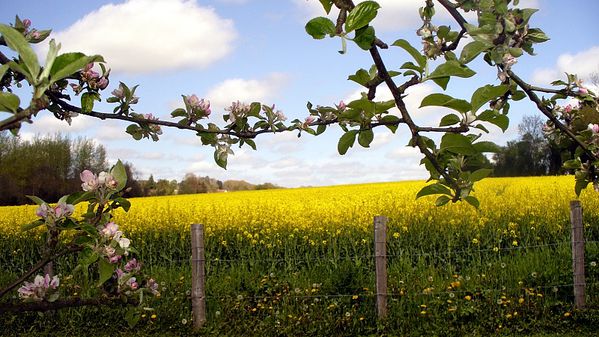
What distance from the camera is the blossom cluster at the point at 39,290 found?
1.50 metres

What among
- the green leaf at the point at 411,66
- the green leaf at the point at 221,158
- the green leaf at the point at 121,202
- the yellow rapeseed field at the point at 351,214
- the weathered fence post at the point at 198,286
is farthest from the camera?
the yellow rapeseed field at the point at 351,214

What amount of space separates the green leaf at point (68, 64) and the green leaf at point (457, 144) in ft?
1.95

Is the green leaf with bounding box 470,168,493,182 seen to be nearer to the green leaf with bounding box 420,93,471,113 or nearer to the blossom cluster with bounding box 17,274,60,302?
the green leaf with bounding box 420,93,471,113

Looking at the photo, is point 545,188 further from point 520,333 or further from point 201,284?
point 201,284

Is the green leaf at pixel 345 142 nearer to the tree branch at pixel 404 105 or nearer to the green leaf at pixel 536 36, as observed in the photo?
the tree branch at pixel 404 105

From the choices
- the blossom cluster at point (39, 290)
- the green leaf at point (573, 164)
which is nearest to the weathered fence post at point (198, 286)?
the blossom cluster at point (39, 290)

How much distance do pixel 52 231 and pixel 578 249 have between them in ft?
22.2

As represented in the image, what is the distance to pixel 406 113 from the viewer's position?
108cm

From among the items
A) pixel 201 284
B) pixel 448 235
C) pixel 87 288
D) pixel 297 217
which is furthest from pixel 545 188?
pixel 87 288

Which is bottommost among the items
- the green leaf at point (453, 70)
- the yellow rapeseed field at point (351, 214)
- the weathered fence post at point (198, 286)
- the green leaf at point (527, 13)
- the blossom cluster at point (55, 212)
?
the weathered fence post at point (198, 286)

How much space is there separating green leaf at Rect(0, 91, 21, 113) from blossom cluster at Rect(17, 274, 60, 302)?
76cm

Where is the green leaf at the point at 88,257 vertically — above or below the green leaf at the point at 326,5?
below

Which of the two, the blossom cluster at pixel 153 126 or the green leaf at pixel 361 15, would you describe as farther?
the blossom cluster at pixel 153 126

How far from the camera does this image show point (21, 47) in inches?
31.2
